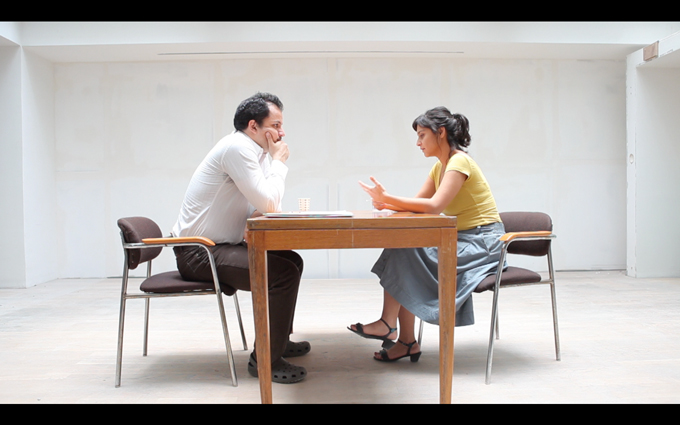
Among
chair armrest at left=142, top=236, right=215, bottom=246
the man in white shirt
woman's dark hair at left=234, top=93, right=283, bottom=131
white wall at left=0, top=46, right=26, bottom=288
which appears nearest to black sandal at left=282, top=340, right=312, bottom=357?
the man in white shirt

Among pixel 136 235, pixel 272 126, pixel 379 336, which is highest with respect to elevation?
pixel 272 126

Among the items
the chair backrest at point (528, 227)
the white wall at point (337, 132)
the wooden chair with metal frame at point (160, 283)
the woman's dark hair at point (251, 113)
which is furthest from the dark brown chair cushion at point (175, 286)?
the white wall at point (337, 132)

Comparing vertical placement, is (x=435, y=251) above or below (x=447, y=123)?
below

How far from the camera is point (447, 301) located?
6.76ft

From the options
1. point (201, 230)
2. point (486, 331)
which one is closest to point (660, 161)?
point (486, 331)

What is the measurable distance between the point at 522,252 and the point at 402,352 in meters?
0.79

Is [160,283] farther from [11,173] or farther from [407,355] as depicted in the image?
[11,173]

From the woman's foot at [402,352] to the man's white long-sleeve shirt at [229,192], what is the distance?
0.91 metres

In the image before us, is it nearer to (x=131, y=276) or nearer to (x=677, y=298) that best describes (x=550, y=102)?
(x=677, y=298)

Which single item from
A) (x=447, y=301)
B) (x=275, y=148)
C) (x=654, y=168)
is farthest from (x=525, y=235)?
(x=654, y=168)

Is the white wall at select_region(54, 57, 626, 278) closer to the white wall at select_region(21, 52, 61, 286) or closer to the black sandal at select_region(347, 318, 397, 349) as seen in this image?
the white wall at select_region(21, 52, 61, 286)

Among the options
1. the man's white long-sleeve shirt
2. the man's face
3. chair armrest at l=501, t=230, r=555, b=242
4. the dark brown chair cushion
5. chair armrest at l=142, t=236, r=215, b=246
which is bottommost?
the dark brown chair cushion

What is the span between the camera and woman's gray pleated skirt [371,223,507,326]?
2.59 metres

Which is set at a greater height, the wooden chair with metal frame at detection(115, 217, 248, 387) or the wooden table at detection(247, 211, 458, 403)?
the wooden table at detection(247, 211, 458, 403)
